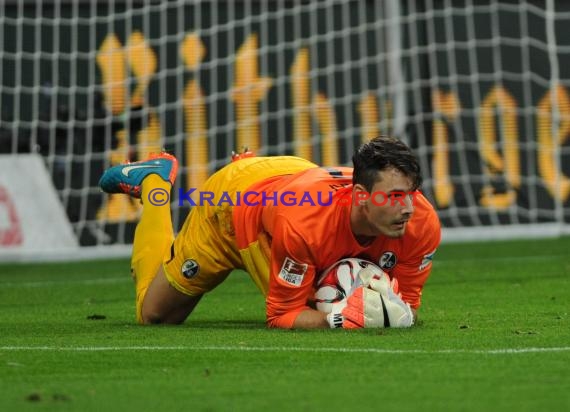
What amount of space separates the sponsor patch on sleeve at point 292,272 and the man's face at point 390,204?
0.35m

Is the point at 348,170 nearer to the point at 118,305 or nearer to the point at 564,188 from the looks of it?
the point at 118,305

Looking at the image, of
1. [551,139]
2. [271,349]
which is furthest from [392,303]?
[551,139]

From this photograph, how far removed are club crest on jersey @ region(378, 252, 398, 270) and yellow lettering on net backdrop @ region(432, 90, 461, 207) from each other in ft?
22.9

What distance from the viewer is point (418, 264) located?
586cm

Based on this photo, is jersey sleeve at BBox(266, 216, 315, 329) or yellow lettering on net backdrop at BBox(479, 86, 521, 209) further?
yellow lettering on net backdrop at BBox(479, 86, 521, 209)

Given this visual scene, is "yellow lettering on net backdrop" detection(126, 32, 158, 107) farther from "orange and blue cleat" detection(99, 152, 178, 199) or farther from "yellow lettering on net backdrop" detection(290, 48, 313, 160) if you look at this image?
"orange and blue cleat" detection(99, 152, 178, 199)

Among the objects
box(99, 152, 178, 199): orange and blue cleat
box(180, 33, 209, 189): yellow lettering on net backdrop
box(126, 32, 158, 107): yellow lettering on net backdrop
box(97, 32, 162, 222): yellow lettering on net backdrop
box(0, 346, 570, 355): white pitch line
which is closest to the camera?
box(0, 346, 570, 355): white pitch line

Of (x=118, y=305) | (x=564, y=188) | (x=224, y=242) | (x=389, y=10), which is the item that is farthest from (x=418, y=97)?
(x=224, y=242)

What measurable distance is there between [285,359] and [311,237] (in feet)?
2.84

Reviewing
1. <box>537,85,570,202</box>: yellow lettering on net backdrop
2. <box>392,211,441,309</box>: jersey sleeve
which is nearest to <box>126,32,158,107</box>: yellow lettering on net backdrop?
<box>537,85,570,202</box>: yellow lettering on net backdrop

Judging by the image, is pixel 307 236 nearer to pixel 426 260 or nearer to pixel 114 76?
pixel 426 260

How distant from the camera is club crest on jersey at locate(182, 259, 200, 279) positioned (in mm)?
6363

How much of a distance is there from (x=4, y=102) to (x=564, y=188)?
550 cm

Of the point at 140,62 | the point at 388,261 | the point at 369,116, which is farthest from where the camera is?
the point at 369,116
